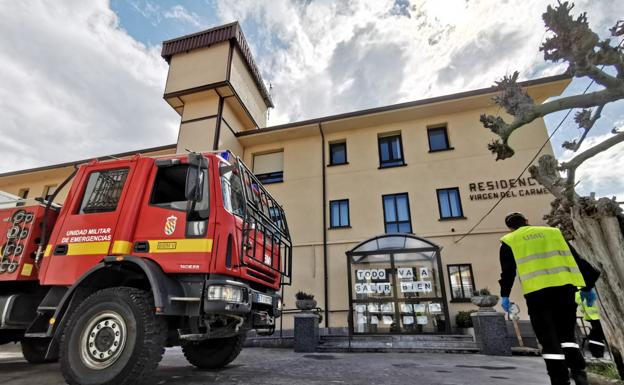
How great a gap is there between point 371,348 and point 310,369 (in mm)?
4147

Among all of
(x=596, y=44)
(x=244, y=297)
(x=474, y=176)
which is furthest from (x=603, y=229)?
(x=474, y=176)

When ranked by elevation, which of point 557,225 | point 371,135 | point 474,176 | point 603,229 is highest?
point 371,135

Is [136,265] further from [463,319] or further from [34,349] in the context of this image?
[463,319]

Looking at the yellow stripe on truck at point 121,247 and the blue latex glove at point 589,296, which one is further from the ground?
the yellow stripe on truck at point 121,247

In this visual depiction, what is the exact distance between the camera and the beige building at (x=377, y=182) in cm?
1091

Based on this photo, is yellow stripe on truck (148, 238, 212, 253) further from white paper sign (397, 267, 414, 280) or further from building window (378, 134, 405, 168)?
building window (378, 134, 405, 168)

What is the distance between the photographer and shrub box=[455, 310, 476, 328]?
9.71m

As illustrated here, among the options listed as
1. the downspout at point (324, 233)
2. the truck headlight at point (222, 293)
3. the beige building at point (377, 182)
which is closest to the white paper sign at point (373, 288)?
the beige building at point (377, 182)

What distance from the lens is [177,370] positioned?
187 inches

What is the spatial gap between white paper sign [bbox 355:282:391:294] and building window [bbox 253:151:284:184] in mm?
6307

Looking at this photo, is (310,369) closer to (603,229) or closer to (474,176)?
(603,229)

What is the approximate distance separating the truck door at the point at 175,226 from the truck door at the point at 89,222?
375 mm

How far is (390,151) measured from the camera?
45.9 ft

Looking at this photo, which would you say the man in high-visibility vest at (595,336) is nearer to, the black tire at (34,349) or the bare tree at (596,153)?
the bare tree at (596,153)
